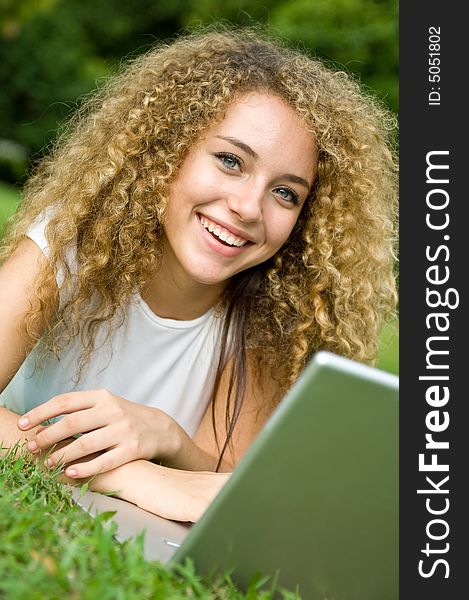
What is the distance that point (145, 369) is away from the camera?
295 centimetres

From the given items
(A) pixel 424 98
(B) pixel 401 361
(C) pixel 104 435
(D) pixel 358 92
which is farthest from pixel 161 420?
(D) pixel 358 92

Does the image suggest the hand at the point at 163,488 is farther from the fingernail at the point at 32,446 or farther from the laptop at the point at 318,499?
the laptop at the point at 318,499

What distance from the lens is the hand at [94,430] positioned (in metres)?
2.00

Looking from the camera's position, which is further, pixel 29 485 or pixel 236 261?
pixel 236 261

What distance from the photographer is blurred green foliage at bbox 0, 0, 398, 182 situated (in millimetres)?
16859

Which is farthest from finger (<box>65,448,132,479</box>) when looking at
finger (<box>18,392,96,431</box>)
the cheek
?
the cheek

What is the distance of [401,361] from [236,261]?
0.93 metres

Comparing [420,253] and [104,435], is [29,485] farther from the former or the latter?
[420,253]

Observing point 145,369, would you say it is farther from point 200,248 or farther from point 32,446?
point 32,446

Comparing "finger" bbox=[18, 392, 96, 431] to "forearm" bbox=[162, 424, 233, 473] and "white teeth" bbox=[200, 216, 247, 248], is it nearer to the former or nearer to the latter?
"forearm" bbox=[162, 424, 233, 473]

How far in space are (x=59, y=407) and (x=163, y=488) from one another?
0.33 meters

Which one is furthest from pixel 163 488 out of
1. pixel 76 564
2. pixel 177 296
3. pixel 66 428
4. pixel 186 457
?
pixel 177 296

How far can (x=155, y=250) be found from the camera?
8.80 feet

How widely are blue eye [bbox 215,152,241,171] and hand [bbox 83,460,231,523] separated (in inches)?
34.8
